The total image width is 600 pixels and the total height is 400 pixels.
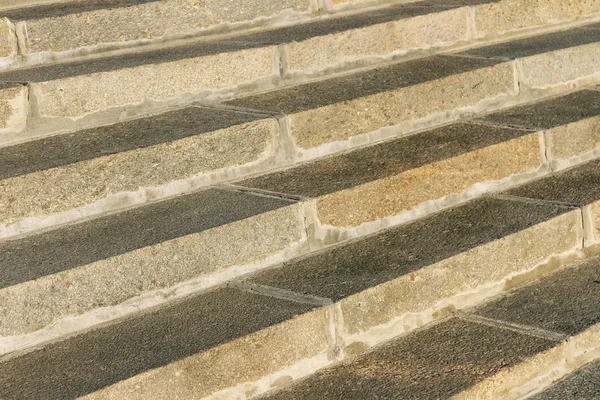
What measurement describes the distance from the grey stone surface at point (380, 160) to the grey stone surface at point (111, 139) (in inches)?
10.1

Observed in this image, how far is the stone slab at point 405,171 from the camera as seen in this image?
3025mm

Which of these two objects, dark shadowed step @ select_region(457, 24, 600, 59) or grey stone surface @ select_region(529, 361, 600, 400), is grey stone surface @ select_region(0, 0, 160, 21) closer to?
dark shadowed step @ select_region(457, 24, 600, 59)

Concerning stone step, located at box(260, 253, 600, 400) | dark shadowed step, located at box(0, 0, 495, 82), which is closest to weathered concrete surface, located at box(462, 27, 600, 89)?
dark shadowed step, located at box(0, 0, 495, 82)

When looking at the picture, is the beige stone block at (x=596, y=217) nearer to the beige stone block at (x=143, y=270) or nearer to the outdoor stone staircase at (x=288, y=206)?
the outdoor stone staircase at (x=288, y=206)

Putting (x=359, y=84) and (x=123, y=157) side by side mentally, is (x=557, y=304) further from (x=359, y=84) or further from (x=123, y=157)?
(x=123, y=157)

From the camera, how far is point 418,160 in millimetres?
3240

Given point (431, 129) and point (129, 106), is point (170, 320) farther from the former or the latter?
point (431, 129)

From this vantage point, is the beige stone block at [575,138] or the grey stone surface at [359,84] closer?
the grey stone surface at [359,84]

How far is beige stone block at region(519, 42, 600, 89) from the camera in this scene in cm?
393

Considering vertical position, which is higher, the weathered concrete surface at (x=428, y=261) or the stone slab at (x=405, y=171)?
the stone slab at (x=405, y=171)

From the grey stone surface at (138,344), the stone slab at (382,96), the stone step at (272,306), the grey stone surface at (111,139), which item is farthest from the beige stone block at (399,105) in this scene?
the grey stone surface at (138,344)

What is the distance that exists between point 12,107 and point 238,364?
1.20m

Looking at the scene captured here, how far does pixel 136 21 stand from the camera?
3629 mm

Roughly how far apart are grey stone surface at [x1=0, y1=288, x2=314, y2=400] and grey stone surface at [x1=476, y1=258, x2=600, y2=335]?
740 millimetres
